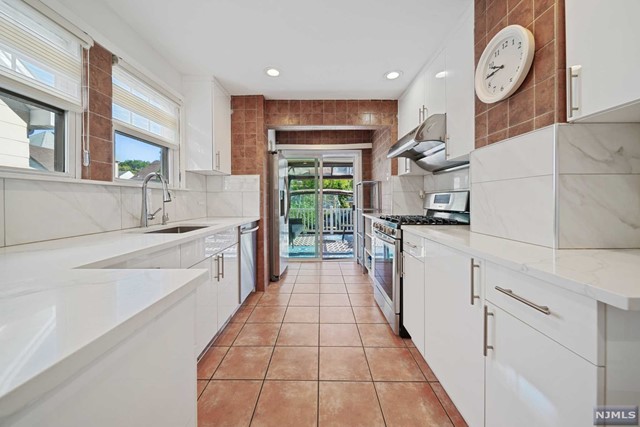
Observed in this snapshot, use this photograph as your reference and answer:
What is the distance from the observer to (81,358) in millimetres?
365

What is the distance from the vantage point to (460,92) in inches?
72.5

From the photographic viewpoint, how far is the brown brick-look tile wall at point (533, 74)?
1103mm

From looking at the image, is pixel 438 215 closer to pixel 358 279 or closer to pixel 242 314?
pixel 358 279

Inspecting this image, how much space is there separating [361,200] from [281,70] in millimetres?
2462

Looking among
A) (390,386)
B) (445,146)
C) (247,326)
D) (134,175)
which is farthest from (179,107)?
(390,386)

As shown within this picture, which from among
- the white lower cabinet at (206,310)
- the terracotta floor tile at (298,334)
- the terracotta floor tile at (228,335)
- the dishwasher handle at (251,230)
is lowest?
the terracotta floor tile at (228,335)

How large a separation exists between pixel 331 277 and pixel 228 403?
2.47 meters

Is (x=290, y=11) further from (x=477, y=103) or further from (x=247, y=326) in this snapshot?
(x=247, y=326)

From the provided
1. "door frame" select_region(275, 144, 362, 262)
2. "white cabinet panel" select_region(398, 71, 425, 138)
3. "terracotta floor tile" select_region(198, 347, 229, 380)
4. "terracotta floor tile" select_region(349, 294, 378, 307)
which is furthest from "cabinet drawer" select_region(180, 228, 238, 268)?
"door frame" select_region(275, 144, 362, 262)

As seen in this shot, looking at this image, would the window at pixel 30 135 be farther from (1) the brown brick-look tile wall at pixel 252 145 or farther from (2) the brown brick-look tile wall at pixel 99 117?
(1) the brown brick-look tile wall at pixel 252 145

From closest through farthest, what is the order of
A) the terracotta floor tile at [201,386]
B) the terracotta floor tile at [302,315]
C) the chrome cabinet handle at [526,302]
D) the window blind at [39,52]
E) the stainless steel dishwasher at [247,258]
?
the chrome cabinet handle at [526,302], the window blind at [39,52], the terracotta floor tile at [201,386], the terracotta floor tile at [302,315], the stainless steel dishwasher at [247,258]

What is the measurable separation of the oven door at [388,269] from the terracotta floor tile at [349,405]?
2.49 feet

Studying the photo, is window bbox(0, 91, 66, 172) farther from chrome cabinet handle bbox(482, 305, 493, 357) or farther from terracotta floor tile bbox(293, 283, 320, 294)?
terracotta floor tile bbox(293, 283, 320, 294)

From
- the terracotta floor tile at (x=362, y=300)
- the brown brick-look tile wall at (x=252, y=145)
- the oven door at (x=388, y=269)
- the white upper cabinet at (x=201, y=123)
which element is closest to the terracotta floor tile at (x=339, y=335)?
the oven door at (x=388, y=269)
